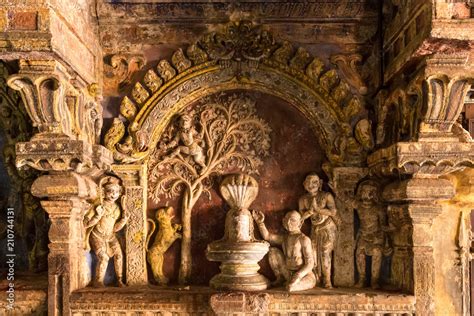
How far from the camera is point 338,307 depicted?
3.85 metres

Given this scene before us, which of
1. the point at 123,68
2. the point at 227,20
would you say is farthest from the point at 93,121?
the point at 227,20

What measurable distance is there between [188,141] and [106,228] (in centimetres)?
98

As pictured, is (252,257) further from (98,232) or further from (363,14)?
(363,14)

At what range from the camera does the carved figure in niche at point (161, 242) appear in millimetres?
4258

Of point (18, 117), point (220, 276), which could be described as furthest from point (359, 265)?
point (18, 117)

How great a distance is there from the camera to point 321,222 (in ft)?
13.9

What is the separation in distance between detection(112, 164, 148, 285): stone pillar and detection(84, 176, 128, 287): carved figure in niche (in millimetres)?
59

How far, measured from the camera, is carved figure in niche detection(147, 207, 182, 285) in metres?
4.26

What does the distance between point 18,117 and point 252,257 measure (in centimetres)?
227

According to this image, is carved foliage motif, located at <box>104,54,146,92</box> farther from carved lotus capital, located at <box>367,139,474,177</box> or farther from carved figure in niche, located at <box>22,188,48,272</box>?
carved lotus capital, located at <box>367,139,474,177</box>

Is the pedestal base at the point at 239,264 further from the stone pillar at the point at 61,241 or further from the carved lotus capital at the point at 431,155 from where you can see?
the carved lotus capital at the point at 431,155

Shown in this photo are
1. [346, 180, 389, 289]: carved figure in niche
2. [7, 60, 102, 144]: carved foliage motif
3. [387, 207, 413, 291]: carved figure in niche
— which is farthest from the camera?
[346, 180, 389, 289]: carved figure in niche

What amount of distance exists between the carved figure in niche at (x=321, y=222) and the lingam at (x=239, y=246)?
440mm

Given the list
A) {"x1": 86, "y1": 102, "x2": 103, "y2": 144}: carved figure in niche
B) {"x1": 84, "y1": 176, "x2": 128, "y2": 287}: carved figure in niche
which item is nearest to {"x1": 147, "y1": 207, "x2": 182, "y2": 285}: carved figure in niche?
{"x1": 84, "y1": 176, "x2": 128, "y2": 287}: carved figure in niche
